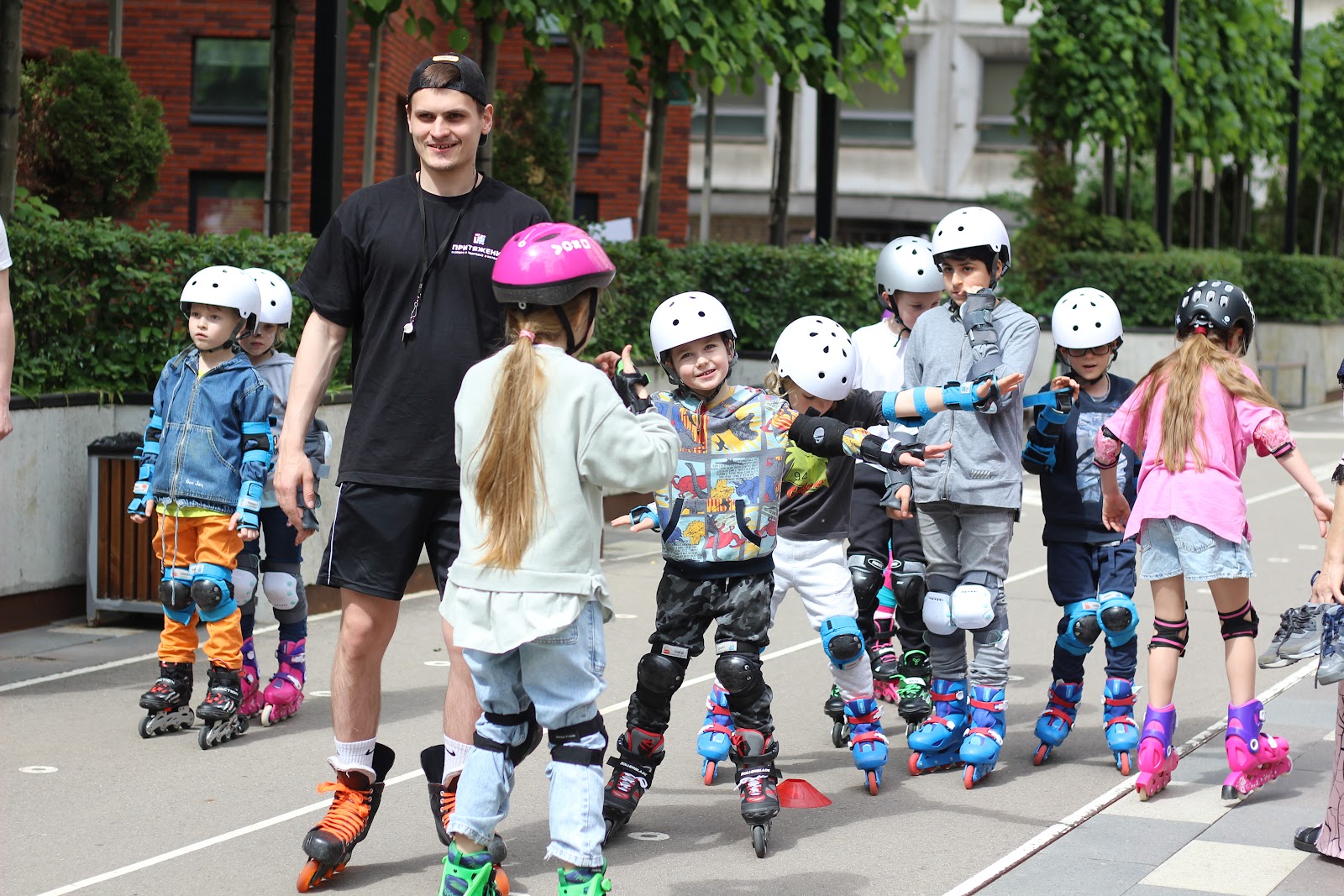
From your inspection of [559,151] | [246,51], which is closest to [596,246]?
[559,151]

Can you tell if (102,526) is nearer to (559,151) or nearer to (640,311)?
(640,311)

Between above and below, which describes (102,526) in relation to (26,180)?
below

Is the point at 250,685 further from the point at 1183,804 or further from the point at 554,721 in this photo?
the point at 1183,804

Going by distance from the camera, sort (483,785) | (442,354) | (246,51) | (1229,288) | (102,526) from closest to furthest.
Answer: (483,785), (442,354), (1229,288), (102,526), (246,51)

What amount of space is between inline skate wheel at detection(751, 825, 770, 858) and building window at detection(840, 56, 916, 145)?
39.4 metres

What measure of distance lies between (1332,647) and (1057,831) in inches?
40.1

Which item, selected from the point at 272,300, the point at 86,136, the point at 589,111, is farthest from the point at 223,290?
the point at 589,111

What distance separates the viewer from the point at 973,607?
587 cm

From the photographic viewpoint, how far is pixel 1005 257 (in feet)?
20.0

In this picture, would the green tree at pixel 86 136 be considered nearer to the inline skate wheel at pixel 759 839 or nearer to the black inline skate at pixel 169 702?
Result: the black inline skate at pixel 169 702

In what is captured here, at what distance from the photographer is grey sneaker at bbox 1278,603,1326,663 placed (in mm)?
4996

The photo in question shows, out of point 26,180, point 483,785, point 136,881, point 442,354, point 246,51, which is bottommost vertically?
point 136,881

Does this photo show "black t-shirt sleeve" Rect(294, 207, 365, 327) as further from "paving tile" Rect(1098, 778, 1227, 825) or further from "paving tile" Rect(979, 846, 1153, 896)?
"paving tile" Rect(1098, 778, 1227, 825)

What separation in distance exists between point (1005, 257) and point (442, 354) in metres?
2.32
